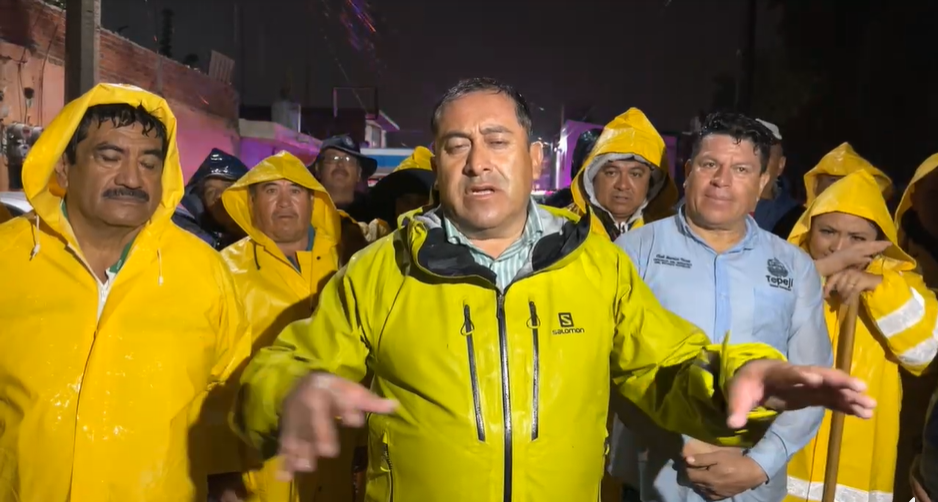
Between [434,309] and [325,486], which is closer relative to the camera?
[434,309]

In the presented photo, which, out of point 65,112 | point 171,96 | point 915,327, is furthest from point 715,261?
point 171,96

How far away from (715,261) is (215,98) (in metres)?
19.7

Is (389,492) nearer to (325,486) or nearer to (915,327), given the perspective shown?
(325,486)

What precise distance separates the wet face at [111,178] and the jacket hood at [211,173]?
8.89 feet

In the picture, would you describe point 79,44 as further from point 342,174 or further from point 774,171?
point 774,171

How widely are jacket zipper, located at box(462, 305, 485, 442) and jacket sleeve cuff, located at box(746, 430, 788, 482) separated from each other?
1.31m

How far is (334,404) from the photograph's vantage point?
1.59 meters

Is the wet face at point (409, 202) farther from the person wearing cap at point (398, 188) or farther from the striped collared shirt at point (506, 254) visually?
the striped collared shirt at point (506, 254)

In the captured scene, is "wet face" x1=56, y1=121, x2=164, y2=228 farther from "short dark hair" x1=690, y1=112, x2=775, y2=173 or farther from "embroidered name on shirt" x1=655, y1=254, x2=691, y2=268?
"short dark hair" x1=690, y1=112, x2=775, y2=173

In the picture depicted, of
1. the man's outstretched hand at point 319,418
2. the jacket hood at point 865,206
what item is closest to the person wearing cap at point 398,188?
the jacket hood at point 865,206

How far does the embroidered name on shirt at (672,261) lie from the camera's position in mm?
2754

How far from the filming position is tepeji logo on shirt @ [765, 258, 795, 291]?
A: 107 inches

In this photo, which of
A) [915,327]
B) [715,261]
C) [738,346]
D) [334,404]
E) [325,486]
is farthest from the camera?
[325,486]

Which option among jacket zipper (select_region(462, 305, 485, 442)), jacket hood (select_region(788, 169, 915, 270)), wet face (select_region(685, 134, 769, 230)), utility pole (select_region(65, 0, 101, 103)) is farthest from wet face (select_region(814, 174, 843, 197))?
utility pole (select_region(65, 0, 101, 103))
